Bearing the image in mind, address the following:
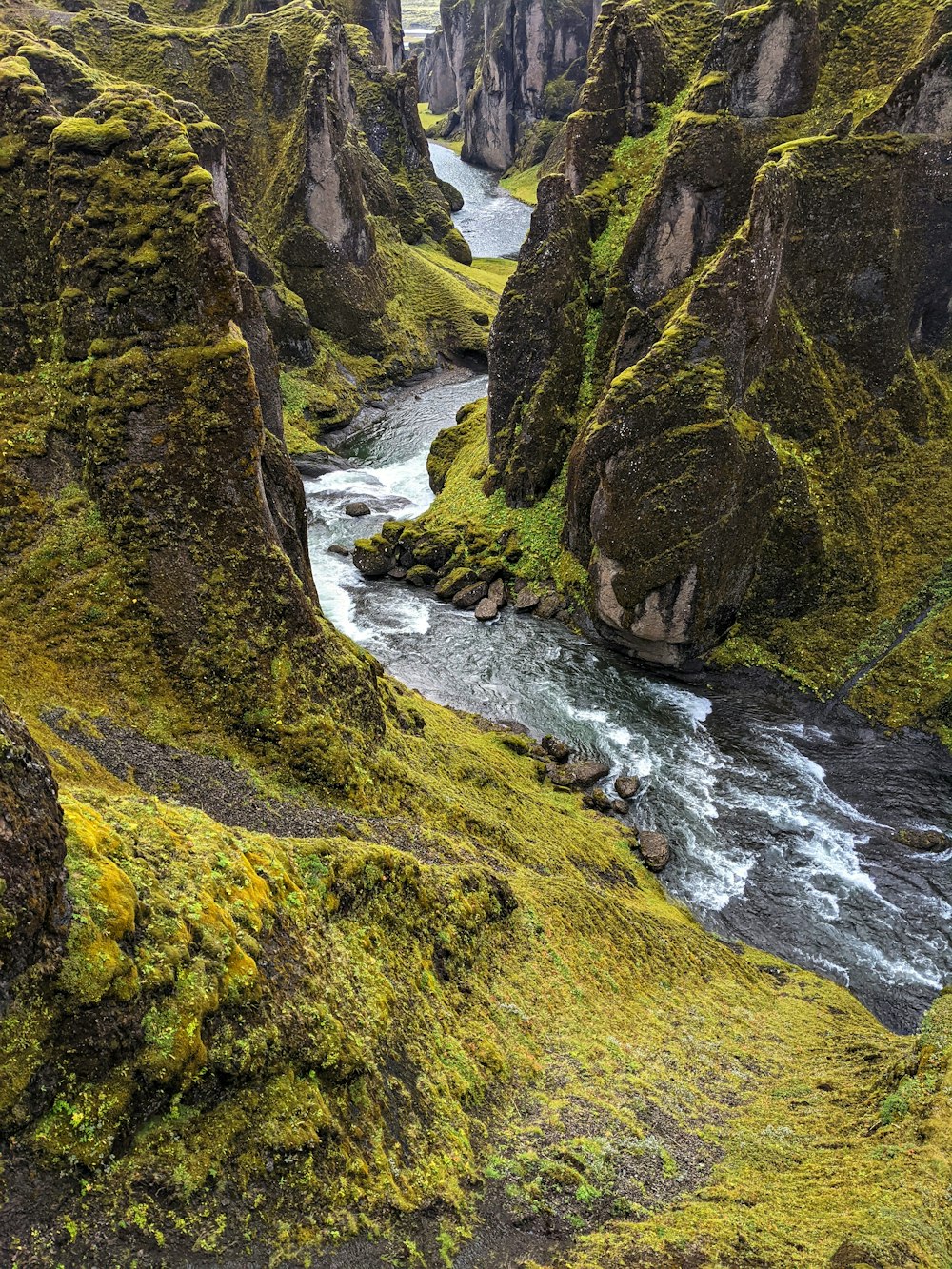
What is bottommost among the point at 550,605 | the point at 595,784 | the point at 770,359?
the point at 595,784

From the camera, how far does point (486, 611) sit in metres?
39.5

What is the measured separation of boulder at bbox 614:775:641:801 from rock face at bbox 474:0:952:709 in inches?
305

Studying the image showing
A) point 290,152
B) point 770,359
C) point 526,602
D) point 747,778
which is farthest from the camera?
point 290,152

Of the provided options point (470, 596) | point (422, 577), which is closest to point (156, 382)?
point (470, 596)

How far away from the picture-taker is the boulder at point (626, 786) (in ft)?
94.4

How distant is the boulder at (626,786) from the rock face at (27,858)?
2298 cm

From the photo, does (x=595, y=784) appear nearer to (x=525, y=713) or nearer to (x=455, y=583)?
(x=525, y=713)

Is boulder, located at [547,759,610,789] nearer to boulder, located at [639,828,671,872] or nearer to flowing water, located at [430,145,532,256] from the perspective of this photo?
boulder, located at [639,828,671,872]

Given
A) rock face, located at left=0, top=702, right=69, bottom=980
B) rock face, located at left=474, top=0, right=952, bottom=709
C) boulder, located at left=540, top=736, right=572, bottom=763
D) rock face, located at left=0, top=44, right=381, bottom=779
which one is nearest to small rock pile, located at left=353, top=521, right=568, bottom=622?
rock face, located at left=474, top=0, right=952, bottom=709

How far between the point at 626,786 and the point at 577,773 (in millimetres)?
1806

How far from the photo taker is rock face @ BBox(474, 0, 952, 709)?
3325cm

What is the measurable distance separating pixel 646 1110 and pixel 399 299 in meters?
76.4

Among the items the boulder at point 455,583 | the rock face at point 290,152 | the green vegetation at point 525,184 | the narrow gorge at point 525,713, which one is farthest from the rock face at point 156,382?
the green vegetation at point 525,184

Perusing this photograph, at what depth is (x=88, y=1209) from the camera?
6.86 m
